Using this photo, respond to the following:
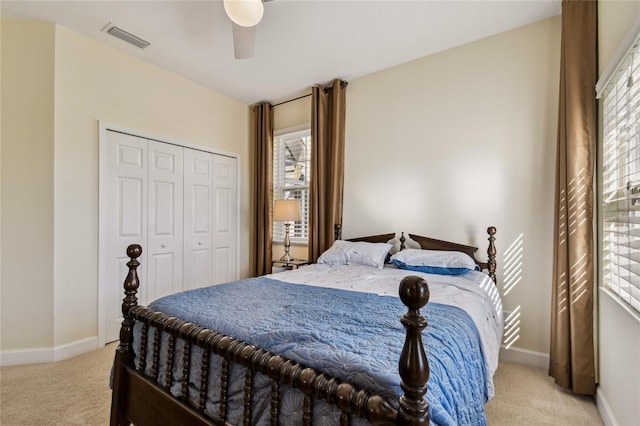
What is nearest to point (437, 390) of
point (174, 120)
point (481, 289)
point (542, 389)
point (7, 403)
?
point (481, 289)

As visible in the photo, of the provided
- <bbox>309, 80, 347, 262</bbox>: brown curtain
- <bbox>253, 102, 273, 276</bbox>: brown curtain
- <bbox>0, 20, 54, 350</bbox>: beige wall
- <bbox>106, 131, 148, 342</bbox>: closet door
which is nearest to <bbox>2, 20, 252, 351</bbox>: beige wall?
<bbox>0, 20, 54, 350</bbox>: beige wall

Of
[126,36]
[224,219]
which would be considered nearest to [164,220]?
[224,219]

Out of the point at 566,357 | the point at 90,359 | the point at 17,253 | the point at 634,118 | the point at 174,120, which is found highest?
the point at 174,120

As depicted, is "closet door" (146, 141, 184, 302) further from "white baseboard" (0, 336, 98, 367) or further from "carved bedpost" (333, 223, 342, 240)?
"carved bedpost" (333, 223, 342, 240)

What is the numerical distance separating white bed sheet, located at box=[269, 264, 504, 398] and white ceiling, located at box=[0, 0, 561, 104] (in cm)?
206

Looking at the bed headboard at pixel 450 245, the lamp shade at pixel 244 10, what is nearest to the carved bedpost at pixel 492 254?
the bed headboard at pixel 450 245

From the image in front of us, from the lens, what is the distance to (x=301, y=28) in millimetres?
2586

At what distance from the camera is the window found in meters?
3.99

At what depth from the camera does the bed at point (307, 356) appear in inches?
31.3

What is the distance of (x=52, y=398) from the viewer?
6.53 ft

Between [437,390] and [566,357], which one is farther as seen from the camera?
[566,357]

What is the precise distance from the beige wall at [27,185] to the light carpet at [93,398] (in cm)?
40

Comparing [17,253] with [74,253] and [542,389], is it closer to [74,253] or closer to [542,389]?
[74,253]

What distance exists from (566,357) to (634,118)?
1.59 metres
